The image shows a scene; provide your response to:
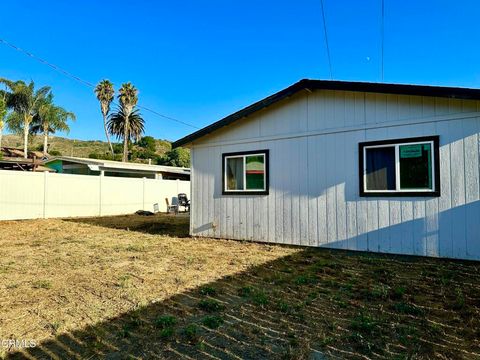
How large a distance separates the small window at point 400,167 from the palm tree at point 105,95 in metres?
32.9

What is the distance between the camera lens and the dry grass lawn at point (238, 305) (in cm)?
261

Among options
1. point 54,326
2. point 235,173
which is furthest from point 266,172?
point 54,326

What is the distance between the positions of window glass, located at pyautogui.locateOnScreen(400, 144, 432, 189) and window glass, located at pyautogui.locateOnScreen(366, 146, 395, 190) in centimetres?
18

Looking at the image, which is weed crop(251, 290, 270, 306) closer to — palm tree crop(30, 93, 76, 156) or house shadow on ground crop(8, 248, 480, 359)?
house shadow on ground crop(8, 248, 480, 359)

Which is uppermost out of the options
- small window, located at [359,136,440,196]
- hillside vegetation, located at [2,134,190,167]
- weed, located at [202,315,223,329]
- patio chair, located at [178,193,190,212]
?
hillside vegetation, located at [2,134,190,167]

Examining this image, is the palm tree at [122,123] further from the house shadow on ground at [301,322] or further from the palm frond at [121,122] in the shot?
the house shadow on ground at [301,322]

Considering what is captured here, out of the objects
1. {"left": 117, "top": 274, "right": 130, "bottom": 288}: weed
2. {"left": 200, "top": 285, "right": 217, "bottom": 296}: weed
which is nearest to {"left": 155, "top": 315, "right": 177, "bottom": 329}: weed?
{"left": 200, "top": 285, "right": 217, "bottom": 296}: weed

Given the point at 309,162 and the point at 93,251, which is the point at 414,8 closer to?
the point at 309,162

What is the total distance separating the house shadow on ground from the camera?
2.55 metres

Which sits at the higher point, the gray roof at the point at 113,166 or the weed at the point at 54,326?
the gray roof at the point at 113,166

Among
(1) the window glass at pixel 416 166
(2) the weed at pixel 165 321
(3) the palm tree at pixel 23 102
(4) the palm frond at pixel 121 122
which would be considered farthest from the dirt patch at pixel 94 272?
(4) the palm frond at pixel 121 122

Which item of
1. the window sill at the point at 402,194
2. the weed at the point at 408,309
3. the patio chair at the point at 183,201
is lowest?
the weed at the point at 408,309

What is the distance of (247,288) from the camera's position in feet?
13.5

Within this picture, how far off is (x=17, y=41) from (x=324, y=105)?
35.7 feet
